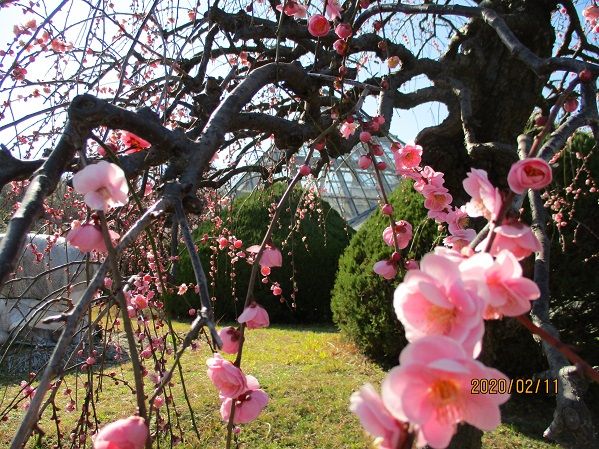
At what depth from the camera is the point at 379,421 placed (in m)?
0.49

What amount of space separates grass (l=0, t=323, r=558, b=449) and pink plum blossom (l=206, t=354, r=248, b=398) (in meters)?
1.81

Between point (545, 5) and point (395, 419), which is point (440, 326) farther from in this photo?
point (545, 5)

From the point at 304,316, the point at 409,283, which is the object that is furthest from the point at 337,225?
the point at 409,283

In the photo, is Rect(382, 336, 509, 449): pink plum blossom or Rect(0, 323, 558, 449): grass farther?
Rect(0, 323, 558, 449): grass

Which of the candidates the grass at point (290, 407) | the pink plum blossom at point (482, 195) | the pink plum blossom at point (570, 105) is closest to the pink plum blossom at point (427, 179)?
the pink plum blossom at point (570, 105)

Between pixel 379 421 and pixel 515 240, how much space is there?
0.27 meters

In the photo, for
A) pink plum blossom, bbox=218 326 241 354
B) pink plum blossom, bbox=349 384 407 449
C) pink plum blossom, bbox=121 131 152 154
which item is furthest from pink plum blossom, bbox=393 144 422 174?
pink plum blossom, bbox=349 384 407 449

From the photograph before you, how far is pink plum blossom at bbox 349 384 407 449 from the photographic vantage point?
48 cm

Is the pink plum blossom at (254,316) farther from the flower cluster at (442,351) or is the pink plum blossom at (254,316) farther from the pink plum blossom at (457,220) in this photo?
the pink plum blossom at (457,220)

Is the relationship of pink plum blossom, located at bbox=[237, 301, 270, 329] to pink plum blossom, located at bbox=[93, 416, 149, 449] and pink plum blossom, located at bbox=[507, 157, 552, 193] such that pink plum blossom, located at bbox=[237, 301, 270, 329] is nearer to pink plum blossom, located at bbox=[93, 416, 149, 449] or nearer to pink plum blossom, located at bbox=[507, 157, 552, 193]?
pink plum blossom, located at bbox=[93, 416, 149, 449]

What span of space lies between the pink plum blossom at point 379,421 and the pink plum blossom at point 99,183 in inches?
18.2

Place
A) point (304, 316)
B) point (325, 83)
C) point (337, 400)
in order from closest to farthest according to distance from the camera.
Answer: point (325, 83) → point (337, 400) → point (304, 316)

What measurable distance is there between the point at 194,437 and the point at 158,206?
119 inches

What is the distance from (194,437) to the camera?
3.47 m
